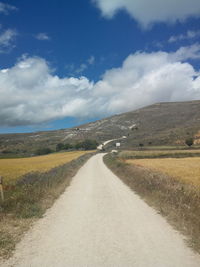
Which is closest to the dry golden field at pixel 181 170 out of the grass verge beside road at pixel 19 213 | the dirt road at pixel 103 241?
the dirt road at pixel 103 241

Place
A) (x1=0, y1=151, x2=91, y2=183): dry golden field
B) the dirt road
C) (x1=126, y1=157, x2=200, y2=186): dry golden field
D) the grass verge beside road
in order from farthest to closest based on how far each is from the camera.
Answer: (x1=0, y1=151, x2=91, y2=183): dry golden field
(x1=126, y1=157, x2=200, y2=186): dry golden field
the grass verge beside road
the dirt road

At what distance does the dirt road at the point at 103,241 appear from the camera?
484 centimetres

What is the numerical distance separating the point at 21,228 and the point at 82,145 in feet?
399

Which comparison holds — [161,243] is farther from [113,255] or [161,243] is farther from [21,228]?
[21,228]

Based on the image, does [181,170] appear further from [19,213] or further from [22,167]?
[22,167]

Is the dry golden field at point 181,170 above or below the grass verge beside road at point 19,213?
below

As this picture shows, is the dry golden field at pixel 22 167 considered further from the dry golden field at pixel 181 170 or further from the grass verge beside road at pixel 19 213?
the dry golden field at pixel 181 170

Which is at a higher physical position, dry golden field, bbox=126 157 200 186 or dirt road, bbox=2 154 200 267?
dirt road, bbox=2 154 200 267

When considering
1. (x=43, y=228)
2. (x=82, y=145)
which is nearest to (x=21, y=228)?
(x=43, y=228)

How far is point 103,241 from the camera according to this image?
5969mm

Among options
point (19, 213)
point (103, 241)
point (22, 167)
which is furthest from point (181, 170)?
point (22, 167)

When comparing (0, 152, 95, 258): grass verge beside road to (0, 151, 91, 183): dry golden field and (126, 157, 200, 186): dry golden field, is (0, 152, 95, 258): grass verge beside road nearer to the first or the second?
(0, 151, 91, 183): dry golden field

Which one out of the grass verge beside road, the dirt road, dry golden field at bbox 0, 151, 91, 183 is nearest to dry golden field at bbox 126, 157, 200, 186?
the dirt road

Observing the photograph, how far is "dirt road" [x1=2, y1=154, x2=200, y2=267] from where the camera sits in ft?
15.9
